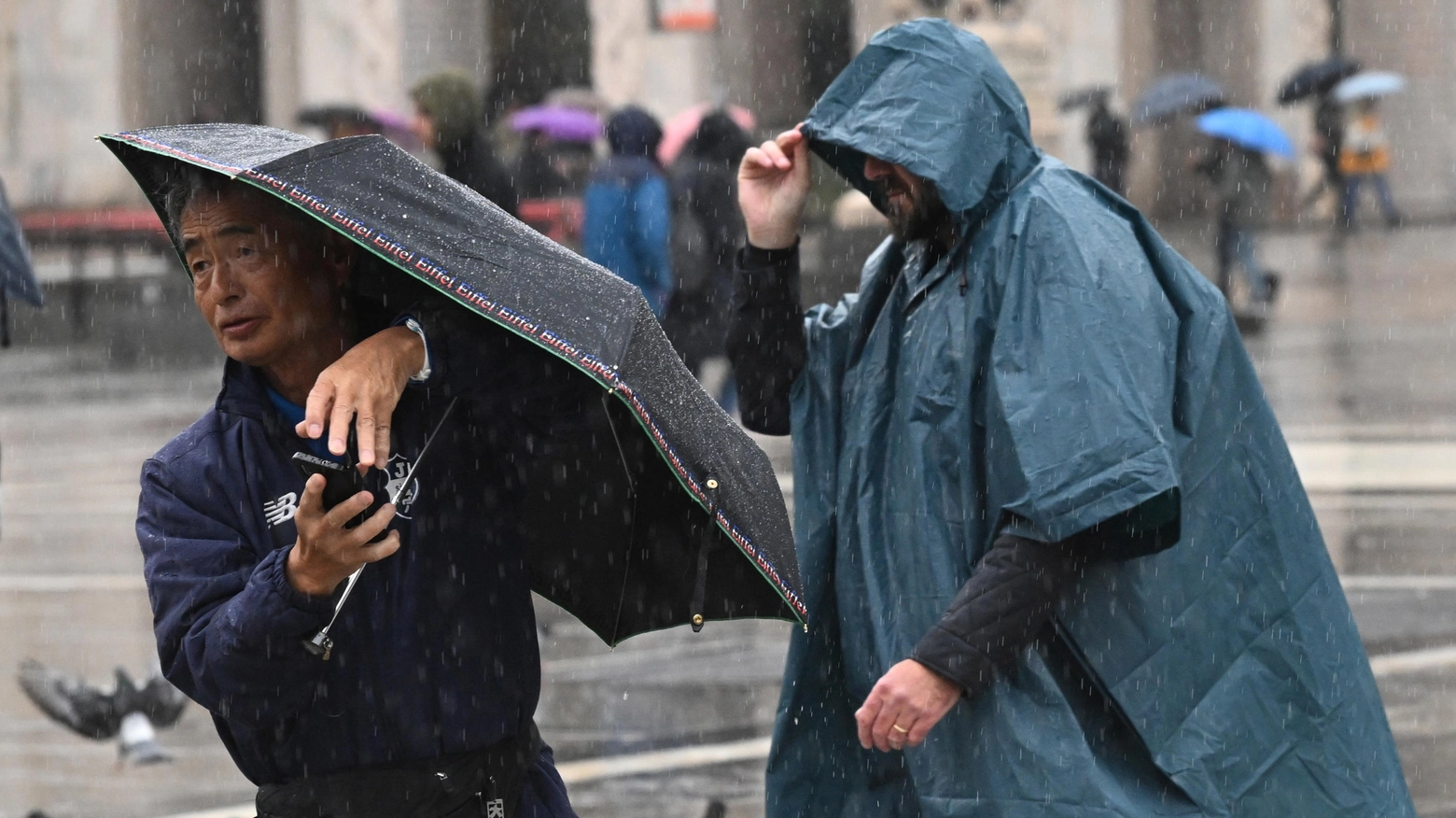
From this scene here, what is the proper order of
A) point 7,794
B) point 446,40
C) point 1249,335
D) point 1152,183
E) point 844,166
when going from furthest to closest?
point 1152,183
point 446,40
point 1249,335
point 7,794
point 844,166

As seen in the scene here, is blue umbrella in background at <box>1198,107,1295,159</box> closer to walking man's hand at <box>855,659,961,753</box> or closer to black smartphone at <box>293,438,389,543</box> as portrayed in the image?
walking man's hand at <box>855,659,961,753</box>

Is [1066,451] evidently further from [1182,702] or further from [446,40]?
[446,40]

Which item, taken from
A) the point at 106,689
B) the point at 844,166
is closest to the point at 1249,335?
the point at 106,689

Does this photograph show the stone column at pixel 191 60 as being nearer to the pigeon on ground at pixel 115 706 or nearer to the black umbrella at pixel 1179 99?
the black umbrella at pixel 1179 99

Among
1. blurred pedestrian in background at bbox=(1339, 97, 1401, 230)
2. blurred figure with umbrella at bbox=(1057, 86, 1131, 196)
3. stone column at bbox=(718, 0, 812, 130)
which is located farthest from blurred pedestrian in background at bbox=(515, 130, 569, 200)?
blurred pedestrian in background at bbox=(1339, 97, 1401, 230)

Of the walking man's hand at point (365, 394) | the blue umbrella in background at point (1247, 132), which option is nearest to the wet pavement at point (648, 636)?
the blue umbrella in background at point (1247, 132)

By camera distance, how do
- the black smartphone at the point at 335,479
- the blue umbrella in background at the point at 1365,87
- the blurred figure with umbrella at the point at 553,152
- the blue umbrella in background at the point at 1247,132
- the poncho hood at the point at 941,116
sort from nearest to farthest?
the black smartphone at the point at 335,479 → the poncho hood at the point at 941,116 → the blurred figure with umbrella at the point at 553,152 → the blue umbrella in background at the point at 1247,132 → the blue umbrella in background at the point at 1365,87

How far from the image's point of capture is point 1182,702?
3482 millimetres

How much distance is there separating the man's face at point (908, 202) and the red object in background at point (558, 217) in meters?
16.2

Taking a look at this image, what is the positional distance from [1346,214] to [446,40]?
562 inches

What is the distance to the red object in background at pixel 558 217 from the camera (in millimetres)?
20547

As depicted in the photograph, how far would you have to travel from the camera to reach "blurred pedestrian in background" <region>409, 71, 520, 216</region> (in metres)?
10.7

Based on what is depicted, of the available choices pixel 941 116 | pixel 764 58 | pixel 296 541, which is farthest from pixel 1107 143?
pixel 296 541

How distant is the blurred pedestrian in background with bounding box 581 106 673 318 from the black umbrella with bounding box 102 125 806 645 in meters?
7.39
